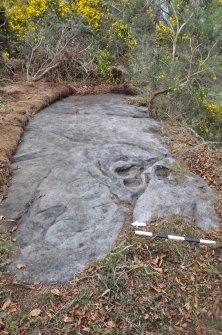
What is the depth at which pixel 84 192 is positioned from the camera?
3846mm

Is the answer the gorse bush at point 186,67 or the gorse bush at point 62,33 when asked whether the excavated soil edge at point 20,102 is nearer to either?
the gorse bush at point 62,33

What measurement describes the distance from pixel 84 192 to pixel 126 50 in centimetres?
706

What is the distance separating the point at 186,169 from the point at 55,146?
68.8 inches

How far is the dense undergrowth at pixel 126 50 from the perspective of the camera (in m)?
7.41

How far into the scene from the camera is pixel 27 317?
8.45 ft

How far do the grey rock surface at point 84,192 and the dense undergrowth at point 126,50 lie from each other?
6.09ft

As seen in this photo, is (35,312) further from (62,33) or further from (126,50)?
(126,50)

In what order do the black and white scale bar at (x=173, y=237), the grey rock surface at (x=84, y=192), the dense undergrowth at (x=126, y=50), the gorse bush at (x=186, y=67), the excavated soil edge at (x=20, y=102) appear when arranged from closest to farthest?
the grey rock surface at (x=84, y=192)
the black and white scale bar at (x=173, y=237)
the excavated soil edge at (x=20, y=102)
the gorse bush at (x=186, y=67)
the dense undergrowth at (x=126, y=50)

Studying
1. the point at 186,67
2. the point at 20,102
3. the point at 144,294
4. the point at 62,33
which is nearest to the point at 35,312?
the point at 144,294

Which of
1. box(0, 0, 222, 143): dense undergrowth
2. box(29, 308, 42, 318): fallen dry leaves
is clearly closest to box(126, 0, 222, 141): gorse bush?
box(0, 0, 222, 143): dense undergrowth

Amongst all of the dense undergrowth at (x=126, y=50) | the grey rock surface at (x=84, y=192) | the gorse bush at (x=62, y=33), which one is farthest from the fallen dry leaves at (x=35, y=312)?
the gorse bush at (x=62, y=33)

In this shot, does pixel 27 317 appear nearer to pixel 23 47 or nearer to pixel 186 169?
pixel 186 169

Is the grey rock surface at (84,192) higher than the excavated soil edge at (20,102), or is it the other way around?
the excavated soil edge at (20,102)

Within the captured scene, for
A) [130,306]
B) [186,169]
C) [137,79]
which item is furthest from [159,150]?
[137,79]
